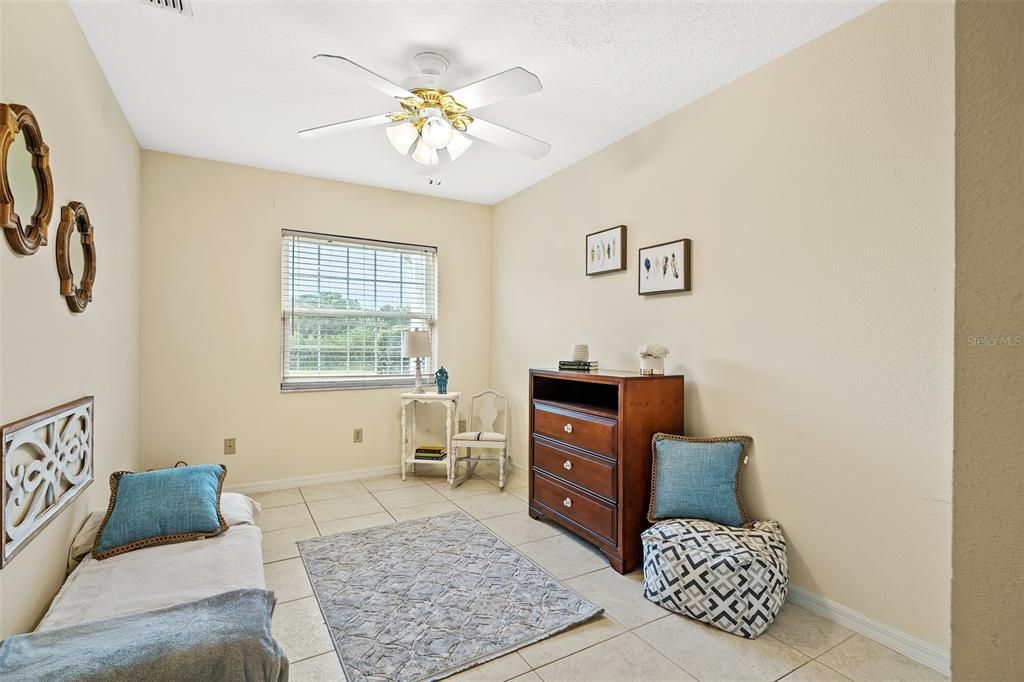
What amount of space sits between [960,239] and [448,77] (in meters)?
2.47

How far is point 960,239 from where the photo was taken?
57cm

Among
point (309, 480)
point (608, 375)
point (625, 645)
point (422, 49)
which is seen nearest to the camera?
point (625, 645)

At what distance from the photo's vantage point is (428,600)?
2.32 meters

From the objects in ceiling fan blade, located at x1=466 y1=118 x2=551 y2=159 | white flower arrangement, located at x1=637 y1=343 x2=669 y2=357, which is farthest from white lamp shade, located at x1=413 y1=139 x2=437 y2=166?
white flower arrangement, located at x1=637 y1=343 x2=669 y2=357

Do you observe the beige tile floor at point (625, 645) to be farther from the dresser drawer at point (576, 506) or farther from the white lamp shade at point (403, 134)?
the white lamp shade at point (403, 134)

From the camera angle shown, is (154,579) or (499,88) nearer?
(154,579)

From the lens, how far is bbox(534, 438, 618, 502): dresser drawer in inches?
107

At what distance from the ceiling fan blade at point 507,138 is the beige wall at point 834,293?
818mm

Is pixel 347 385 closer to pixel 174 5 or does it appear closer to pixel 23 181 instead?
pixel 23 181

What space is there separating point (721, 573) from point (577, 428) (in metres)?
1.13

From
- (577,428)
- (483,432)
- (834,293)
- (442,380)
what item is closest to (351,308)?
(442,380)

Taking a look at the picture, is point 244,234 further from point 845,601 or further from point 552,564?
point 845,601

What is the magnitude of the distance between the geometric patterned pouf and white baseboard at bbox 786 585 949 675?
14 cm

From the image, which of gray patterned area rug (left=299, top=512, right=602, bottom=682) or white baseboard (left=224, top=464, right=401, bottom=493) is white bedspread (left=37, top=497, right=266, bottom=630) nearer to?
gray patterned area rug (left=299, top=512, right=602, bottom=682)
